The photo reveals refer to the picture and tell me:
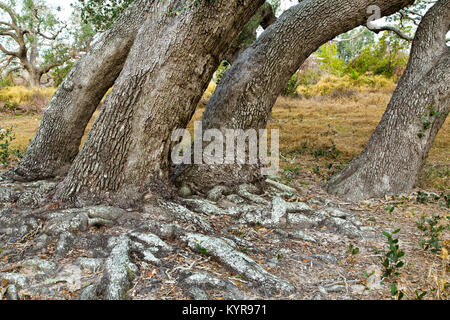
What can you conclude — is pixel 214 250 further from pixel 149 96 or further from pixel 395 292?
pixel 149 96

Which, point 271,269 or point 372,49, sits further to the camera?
point 372,49

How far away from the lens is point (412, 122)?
460 cm

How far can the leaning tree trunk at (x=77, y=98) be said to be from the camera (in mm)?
4234

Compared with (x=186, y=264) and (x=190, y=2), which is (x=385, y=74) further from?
(x=186, y=264)

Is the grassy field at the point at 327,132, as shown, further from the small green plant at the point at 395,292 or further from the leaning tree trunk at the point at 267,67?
the small green plant at the point at 395,292

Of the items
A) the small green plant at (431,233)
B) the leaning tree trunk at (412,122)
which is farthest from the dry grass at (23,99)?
the small green plant at (431,233)

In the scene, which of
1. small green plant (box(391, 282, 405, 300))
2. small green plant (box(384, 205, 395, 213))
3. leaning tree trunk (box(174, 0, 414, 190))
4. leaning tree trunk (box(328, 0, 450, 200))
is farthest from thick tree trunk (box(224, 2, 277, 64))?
small green plant (box(391, 282, 405, 300))

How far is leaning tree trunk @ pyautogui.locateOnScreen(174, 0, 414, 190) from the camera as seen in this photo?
173 inches

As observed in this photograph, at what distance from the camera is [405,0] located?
4.39 metres

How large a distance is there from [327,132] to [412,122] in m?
4.64

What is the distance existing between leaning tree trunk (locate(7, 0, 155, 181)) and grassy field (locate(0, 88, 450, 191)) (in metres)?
3.36

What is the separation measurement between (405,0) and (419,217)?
263 cm
